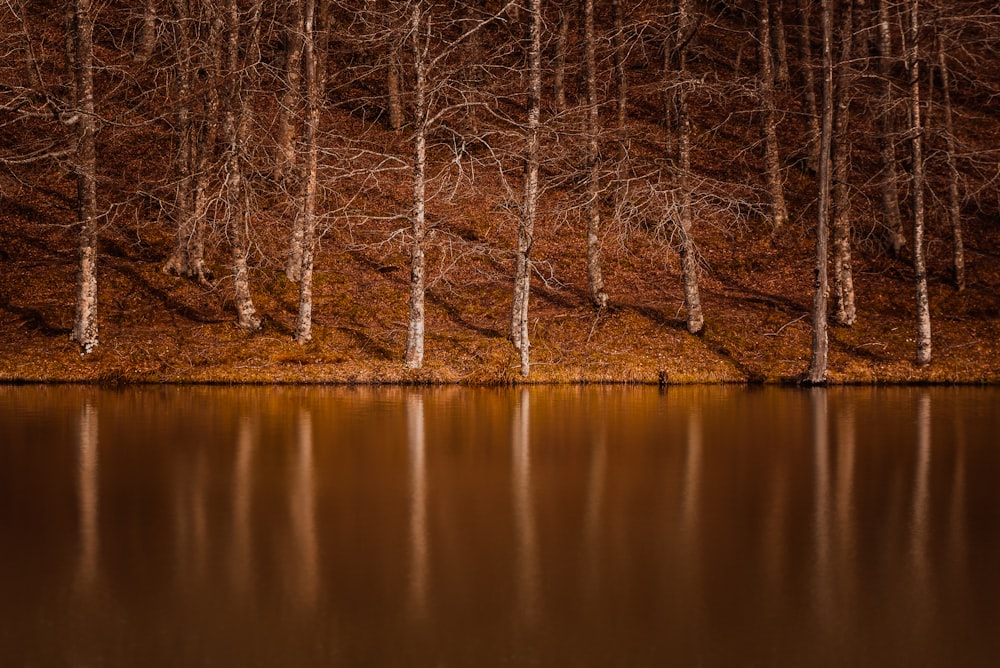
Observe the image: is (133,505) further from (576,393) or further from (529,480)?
(576,393)

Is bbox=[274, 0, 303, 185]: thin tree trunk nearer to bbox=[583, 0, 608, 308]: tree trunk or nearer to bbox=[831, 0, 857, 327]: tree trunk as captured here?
bbox=[583, 0, 608, 308]: tree trunk

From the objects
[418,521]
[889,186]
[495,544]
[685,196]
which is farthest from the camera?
[889,186]

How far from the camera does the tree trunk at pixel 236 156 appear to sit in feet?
83.8

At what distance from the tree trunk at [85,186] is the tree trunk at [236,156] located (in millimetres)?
3358

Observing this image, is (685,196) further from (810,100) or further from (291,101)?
(810,100)

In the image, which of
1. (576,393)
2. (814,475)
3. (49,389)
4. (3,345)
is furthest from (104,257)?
(814,475)

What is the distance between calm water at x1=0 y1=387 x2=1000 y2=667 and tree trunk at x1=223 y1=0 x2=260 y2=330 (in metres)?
9.19

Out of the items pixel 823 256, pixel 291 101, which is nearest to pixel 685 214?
pixel 823 256

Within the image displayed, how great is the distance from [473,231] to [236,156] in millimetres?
→ 10688

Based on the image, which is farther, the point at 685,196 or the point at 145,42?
the point at 145,42

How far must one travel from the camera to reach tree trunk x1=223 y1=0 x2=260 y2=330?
25.5 metres

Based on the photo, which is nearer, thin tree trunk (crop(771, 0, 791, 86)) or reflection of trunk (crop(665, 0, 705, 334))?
reflection of trunk (crop(665, 0, 705, 334))

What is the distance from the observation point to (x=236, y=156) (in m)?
25.4

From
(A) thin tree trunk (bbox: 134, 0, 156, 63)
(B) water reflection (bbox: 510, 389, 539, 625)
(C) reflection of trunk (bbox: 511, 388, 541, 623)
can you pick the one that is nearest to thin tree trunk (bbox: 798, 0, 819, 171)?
(A) thin tree trunk (bbox: 134, 0, 156, 63)
